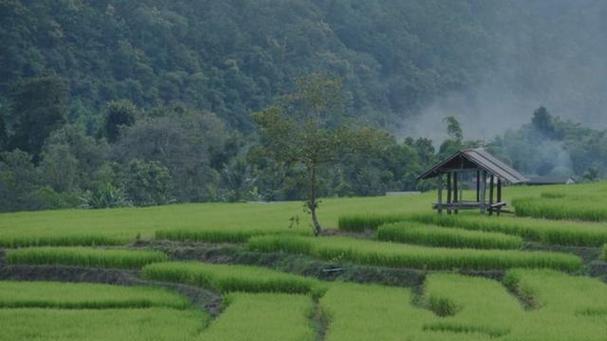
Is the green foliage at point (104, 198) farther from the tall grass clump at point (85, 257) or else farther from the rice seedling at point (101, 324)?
the rice seedling at point (101, 324)

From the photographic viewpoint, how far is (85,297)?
809 inches

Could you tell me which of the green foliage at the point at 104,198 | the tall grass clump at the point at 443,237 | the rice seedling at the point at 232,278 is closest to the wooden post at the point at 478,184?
the tall grass clump at the point at 443,237

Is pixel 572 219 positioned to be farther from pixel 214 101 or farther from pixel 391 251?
pixel 214 101

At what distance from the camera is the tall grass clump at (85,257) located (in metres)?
23.8

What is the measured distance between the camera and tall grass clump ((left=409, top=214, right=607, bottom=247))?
2203 cm

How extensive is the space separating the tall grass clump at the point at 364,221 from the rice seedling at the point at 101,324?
280 inches

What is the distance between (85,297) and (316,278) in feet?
14.9

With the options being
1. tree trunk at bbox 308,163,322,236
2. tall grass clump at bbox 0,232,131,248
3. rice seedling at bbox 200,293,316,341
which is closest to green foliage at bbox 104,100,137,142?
tall grass clump at bbox 0,232,131,248

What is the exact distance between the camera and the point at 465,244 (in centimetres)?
2275

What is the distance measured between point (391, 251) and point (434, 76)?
7560cm


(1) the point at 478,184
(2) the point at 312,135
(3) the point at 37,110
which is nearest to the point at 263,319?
(2) the point at 312,135

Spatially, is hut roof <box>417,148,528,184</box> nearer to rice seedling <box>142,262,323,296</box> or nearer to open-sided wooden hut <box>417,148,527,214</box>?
open-sided wooden hut <box>417,148,527,214</box>

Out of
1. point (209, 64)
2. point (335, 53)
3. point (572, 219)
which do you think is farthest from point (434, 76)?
point (572, 219)

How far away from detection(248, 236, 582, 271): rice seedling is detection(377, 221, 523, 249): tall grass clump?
0.62m
